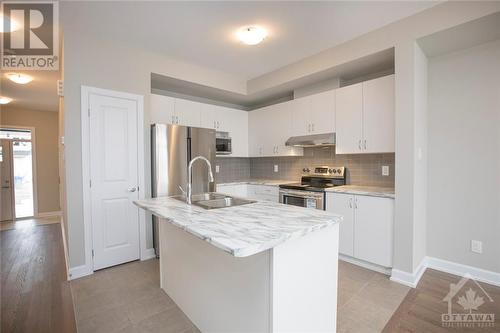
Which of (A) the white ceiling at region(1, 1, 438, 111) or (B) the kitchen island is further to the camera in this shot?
(A) the white ceiling at region(1, 1, 438, 111)

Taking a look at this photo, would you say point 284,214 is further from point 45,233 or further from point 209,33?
point 45,233

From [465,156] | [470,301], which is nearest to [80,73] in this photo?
[465,156]

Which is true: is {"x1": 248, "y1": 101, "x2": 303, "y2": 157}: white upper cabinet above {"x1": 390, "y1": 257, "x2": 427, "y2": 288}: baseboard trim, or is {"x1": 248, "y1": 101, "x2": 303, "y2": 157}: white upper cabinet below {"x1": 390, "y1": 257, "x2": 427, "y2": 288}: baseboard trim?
above

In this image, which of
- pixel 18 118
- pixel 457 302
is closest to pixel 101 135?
pixel 457 302

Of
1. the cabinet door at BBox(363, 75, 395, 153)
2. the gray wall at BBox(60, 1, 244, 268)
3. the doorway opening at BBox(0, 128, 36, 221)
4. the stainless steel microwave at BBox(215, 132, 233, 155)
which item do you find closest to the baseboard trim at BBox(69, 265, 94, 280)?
the gray wall at BBox(60, 1, 244, 268)

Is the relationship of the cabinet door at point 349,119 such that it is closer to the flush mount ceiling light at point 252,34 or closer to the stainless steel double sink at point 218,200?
the flush mount ceiling light at point 252,34

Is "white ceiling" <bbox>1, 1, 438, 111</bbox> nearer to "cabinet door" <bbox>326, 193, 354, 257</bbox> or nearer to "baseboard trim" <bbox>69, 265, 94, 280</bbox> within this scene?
"cabinet door" <bbox>326, 193, 354, 257</bbox>

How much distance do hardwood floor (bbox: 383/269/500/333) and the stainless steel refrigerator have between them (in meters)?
2.62

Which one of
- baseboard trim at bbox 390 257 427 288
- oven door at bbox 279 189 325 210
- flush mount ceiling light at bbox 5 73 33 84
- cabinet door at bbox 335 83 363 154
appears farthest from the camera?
flush mount ceiling light at bbox 5 73 33 84

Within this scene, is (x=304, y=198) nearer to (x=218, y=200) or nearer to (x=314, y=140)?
(x=314, y=140)

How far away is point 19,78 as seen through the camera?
12.0ft

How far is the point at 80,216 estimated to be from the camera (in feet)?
8.64

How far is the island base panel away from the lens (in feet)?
4.09

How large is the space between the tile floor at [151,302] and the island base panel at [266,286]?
26 cm
